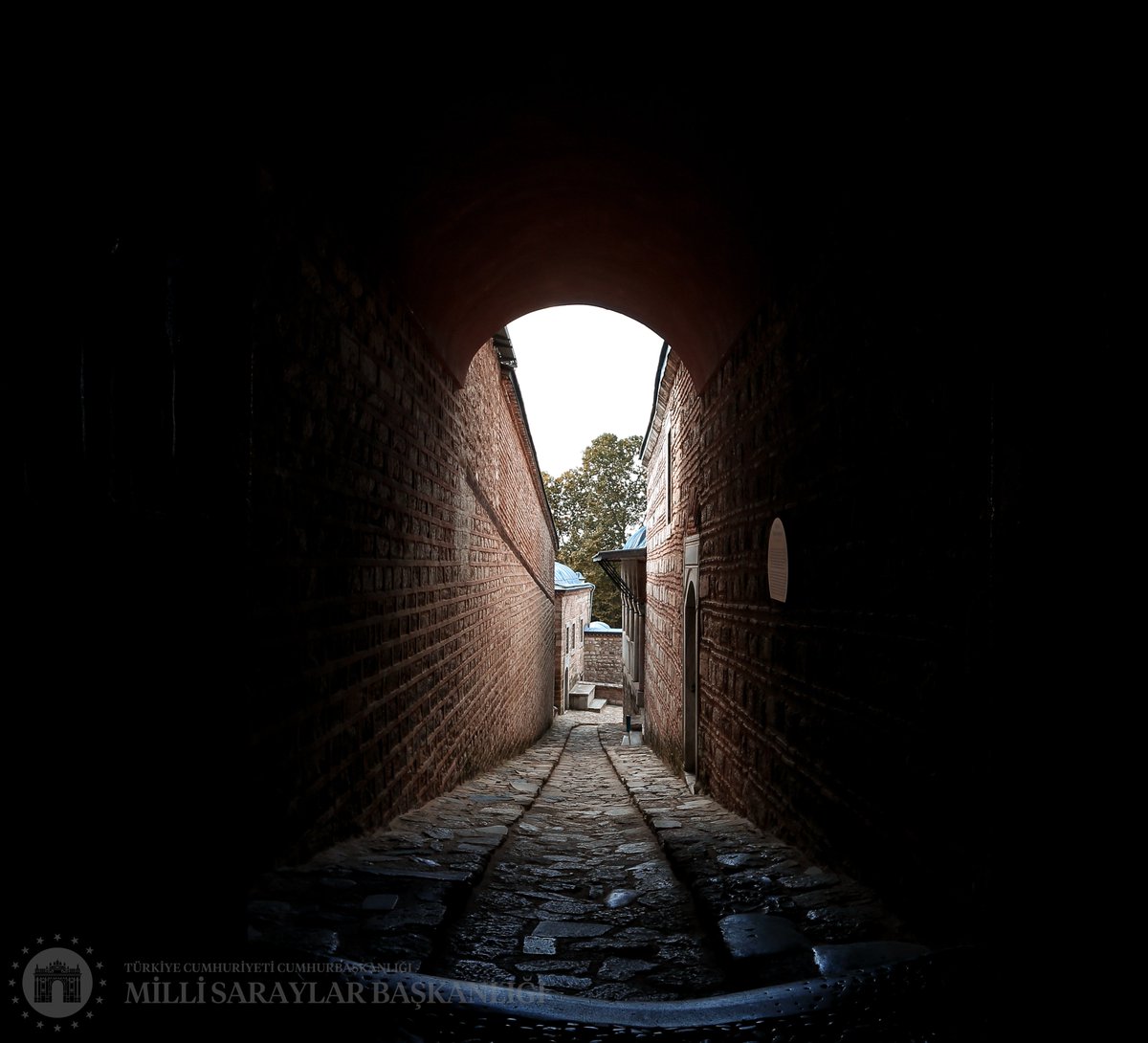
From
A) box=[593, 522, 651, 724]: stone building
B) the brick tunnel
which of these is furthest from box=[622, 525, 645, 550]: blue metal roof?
the brick tunnel

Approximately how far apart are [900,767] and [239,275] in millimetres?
2744

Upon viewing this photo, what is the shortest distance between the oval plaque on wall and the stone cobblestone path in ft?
4.95

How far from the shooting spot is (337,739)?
3.29 m

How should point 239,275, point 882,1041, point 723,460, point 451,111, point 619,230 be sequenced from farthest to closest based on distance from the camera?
point 723,460
point 619,230
point 451,111
point 239,275
point 882,1041

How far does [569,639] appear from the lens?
24172mm

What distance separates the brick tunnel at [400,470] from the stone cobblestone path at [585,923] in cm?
71

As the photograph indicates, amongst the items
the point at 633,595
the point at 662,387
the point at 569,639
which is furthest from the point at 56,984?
the point at 569,639

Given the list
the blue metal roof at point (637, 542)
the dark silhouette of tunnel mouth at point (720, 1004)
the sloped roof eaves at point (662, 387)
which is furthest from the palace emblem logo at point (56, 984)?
the blue metal roof at point (637, 542)

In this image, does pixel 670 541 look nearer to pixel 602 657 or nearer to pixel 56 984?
pixel 56 984

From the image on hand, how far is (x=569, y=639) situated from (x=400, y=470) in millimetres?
20302

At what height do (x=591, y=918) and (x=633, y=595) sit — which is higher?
(x=633, y=595)

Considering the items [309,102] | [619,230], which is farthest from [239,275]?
[619,230]

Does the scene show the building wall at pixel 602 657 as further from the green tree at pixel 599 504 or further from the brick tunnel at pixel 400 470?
the brick tunnel at pixel 400 470

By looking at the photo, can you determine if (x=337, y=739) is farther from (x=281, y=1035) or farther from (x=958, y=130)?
(x=958, y=130)
